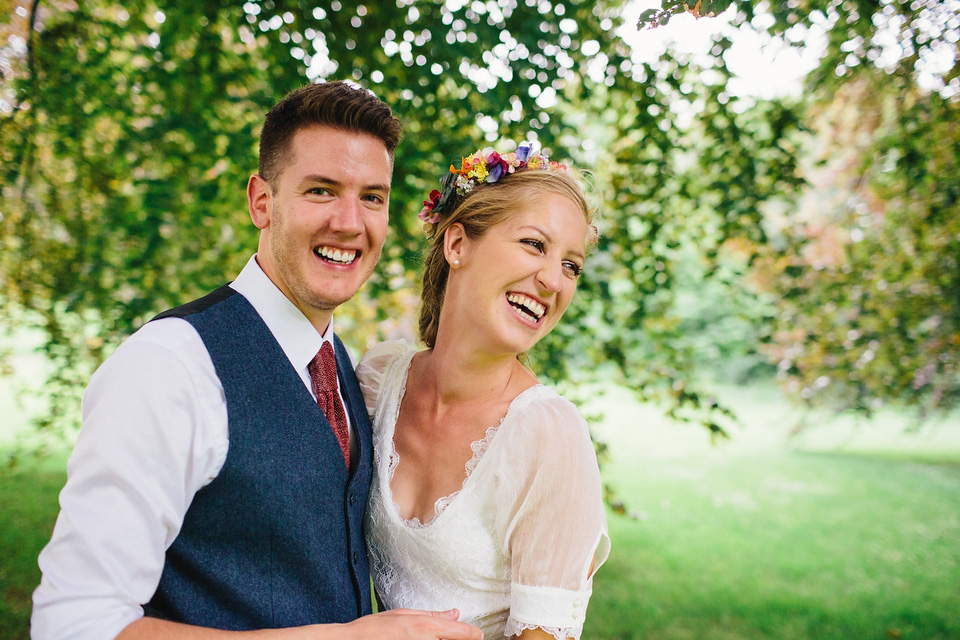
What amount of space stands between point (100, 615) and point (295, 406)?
23.1 inches

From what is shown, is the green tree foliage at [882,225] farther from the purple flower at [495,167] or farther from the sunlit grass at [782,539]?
the sunlit grass at [782,539]

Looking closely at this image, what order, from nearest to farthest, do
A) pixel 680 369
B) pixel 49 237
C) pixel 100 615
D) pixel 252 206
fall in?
pixel 100 615, pixel 252 206, pixel 680 369, pixel 49 237

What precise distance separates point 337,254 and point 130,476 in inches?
33.0

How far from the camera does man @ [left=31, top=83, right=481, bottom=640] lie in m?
1.32

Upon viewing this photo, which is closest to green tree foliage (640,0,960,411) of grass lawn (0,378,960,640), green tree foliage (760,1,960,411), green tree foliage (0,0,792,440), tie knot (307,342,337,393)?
green tree foliage (760,1,960,411)

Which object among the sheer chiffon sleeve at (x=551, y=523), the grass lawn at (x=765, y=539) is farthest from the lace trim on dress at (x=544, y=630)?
the grass lawn at (x=765, y=539)

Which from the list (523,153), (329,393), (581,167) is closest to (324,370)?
(329,393)

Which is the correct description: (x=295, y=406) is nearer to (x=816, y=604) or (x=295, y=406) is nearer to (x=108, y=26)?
(x=108, y=26)

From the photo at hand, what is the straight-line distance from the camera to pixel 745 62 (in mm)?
4055

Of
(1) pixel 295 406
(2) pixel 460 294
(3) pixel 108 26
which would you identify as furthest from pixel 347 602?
(3) pixel 108 26

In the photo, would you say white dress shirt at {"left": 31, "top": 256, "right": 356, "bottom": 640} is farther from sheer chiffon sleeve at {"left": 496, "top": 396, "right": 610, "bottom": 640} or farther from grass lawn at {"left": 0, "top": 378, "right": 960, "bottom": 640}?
grass lawn at {"left": 0, "top": 378, "right": 960, "bottom": 640}

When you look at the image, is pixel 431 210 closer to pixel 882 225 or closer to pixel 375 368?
pixel 375 368

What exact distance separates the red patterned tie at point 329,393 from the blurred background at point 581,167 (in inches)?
34.5

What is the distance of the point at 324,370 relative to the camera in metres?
1.92
